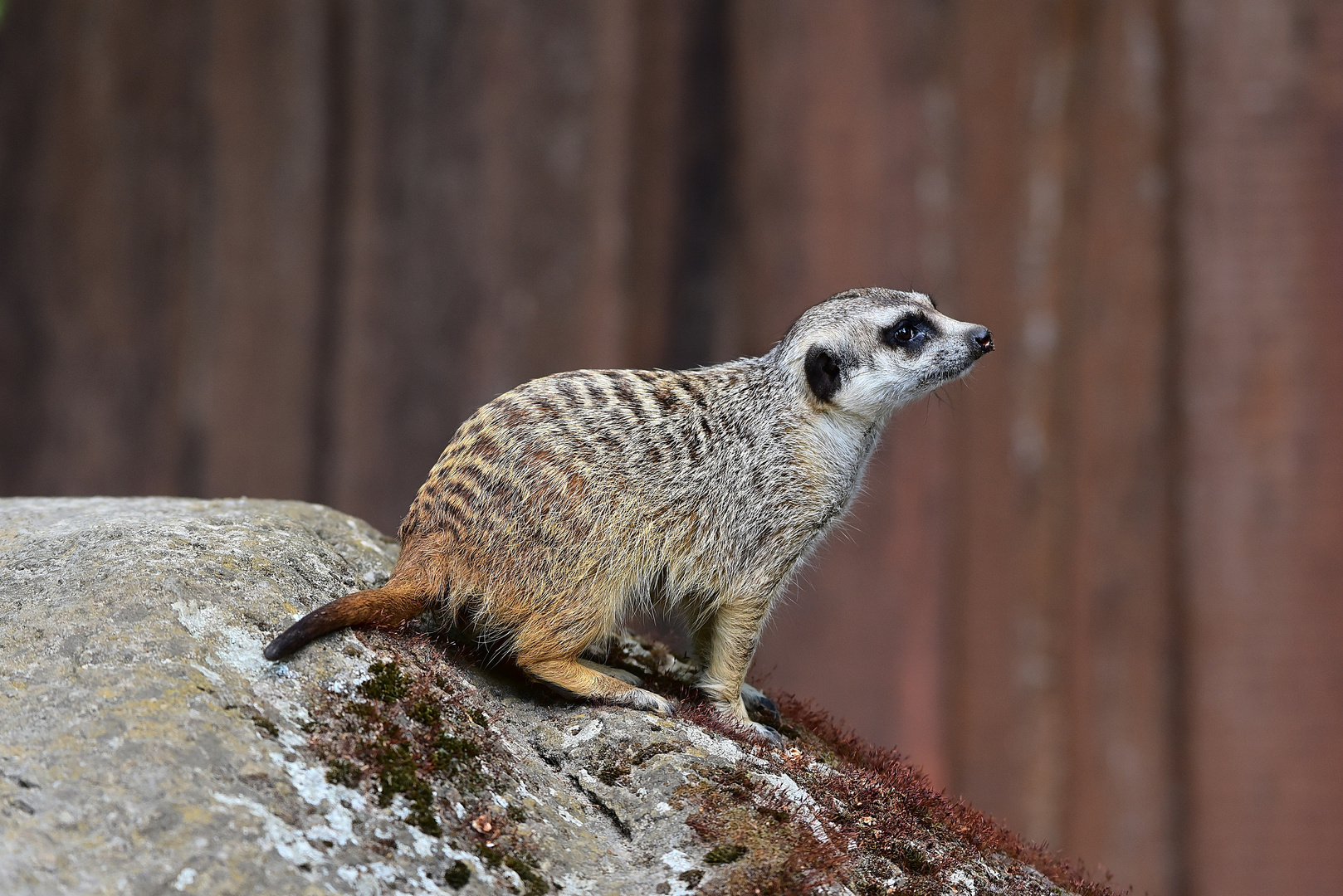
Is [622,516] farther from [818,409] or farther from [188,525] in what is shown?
[188,525]

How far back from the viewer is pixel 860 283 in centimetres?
466

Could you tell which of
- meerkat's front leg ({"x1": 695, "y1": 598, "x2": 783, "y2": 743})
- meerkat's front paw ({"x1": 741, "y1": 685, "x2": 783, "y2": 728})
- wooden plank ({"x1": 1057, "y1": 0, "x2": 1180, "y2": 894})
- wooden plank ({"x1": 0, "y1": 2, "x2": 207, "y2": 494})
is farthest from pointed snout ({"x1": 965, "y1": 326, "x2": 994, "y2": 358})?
wooden plank ({"x1": 0, "y1": 2, "x2": 207, "y2": 494})

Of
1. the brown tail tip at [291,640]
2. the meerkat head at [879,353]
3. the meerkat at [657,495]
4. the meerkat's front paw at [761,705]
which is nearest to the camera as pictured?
the brown tail tip at [291,640]

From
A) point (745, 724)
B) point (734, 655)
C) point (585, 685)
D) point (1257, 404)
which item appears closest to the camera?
point (585, 685)

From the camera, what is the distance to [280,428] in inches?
202

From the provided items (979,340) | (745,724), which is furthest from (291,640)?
(979,340)

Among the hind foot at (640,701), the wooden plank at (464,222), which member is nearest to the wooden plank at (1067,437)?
the wooden plank at (464,222)

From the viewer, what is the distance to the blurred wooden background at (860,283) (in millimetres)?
4410

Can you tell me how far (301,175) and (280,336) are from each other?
0.74 metres

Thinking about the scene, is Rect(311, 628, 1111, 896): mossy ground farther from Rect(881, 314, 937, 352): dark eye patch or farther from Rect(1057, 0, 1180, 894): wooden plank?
Rect(1057, 0, 1180, 894): wooden plank

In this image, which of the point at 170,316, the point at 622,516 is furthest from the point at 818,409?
the point at 170,316

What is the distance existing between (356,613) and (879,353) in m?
1.71

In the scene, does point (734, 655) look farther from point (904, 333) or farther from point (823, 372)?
point (904, 333)

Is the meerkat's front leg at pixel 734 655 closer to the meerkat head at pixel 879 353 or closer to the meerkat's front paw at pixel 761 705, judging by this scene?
the meerkat's front paw at pixel 761 705
